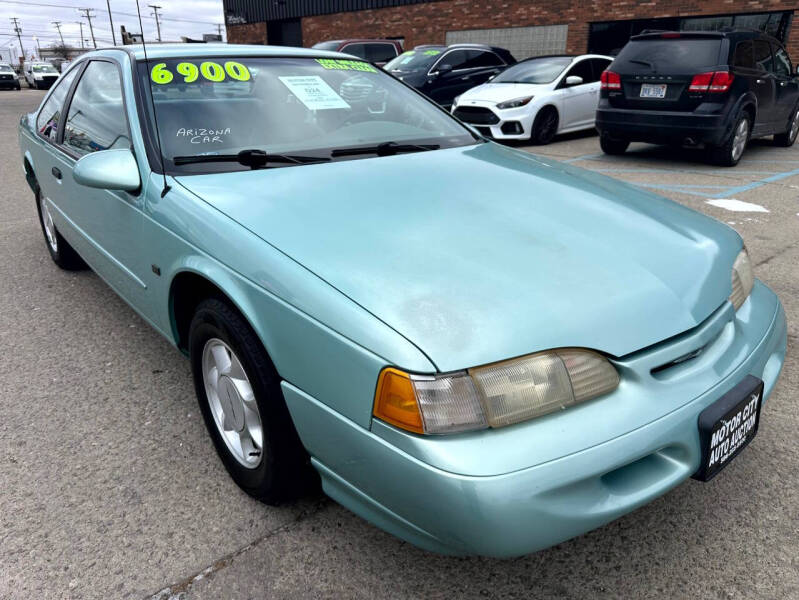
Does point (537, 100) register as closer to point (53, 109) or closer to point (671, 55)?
point (671, 55)

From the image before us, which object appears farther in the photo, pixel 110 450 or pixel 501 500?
pixel 110 450

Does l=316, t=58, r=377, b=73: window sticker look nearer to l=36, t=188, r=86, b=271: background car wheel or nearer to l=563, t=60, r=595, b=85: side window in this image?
l=36, t=188, r=86, b=271: background car wheel

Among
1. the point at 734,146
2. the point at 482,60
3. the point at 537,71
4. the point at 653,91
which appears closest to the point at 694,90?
the point at 653,91

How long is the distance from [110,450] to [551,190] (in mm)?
1912

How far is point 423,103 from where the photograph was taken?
3135mm

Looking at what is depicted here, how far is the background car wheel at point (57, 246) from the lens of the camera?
4.04 m

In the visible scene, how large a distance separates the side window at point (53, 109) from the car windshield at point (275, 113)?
1179 mm

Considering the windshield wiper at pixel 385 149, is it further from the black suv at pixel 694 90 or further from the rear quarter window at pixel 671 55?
the rear quarter window at pixel 671 55

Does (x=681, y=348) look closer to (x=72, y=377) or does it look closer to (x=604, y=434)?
(x=604, y=434)

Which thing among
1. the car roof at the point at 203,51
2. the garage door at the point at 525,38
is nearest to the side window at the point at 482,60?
the garage door at the point at 525,38

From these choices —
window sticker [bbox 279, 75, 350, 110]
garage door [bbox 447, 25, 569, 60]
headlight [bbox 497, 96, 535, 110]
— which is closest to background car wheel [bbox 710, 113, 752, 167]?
headlight [bbox 497, 96, 535, 110]

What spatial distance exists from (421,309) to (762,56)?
814 cm

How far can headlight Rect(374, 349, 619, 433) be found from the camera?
1373mm

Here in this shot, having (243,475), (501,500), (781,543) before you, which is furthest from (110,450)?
(781,543)
